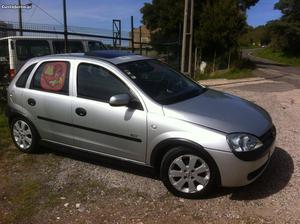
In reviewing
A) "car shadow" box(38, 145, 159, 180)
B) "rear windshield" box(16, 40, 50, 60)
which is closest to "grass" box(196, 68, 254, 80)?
"rear windshield" box(16, 40, 50, 60)

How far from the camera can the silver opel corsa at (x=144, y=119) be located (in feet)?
13.7

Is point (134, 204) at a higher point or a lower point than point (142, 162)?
lower

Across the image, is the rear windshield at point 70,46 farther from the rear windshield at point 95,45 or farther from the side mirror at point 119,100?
the side mirror at point 119,100

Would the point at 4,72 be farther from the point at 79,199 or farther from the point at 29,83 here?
the point at 79,199

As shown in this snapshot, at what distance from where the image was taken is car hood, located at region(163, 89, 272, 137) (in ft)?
14.0

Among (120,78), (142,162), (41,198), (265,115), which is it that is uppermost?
(120,78)

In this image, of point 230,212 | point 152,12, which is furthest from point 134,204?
point 152,12

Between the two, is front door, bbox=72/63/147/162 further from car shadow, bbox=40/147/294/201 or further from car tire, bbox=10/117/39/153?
car tire, bbox=10/117/39/153

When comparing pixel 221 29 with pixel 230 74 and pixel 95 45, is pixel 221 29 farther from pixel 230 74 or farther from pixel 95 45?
pixel 95 45

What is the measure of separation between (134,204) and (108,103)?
125 centimetres

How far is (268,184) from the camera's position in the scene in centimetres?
474

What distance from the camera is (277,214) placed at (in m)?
4.06

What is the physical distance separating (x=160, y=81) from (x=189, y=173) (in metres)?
1.34

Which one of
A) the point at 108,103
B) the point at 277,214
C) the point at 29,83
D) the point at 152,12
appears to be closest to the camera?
the point at 277,214
